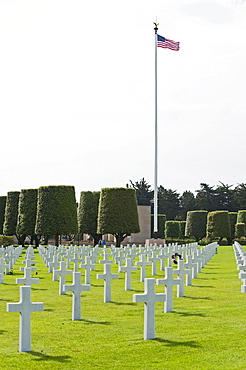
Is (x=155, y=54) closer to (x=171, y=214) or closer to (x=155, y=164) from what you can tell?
(x=155, y=164)

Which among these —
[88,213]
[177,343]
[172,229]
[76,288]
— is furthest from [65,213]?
[177,343]

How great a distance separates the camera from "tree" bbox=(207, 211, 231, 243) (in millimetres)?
61188

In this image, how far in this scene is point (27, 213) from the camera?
159ft

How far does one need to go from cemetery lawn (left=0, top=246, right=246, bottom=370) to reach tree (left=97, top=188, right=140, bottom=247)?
32.9m

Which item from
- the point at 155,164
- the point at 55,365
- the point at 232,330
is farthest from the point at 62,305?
the point at 155,164

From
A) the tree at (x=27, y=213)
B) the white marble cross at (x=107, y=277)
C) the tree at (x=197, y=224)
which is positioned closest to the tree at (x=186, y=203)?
the tree at (x=197, y=224)

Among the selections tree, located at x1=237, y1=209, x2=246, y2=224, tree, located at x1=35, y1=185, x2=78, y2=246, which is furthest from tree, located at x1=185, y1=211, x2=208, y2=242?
tree, located at x1=35, y1=185, x2=78, y2=246

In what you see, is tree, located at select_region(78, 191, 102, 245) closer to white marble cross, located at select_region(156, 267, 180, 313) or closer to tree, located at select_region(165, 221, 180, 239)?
tree, located at select_region(165, 221, 180, 239)

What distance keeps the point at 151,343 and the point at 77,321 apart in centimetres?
218

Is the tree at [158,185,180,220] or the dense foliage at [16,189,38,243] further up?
the tree at [158,185,180,220]

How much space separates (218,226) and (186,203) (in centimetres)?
3009

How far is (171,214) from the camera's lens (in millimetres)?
90188

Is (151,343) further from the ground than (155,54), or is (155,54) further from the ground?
(155,54)

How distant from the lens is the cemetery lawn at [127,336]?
705 cm
